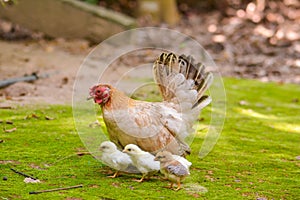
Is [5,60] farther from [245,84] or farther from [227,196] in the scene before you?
[227,196]

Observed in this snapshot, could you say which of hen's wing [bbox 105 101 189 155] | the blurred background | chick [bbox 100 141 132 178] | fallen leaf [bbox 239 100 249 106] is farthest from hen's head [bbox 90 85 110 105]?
fallen leaf [bbox 239 100 249 106]

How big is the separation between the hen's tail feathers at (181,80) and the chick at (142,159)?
0.67m

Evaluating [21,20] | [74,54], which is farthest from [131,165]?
[21,20]

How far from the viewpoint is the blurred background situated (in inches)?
330

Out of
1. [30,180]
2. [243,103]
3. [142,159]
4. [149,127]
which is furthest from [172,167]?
[243,103]

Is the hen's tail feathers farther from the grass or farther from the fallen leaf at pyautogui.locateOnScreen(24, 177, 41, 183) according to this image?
→ the fallen leaf at pyautogui.locateOnScreen(24, 177, 41, 183)

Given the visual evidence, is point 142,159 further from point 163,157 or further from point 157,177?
point 157,177

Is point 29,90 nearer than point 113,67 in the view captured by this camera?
Yes

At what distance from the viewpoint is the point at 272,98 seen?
26.4 feet

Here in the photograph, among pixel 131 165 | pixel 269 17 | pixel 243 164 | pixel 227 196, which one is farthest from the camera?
pixel 269 17

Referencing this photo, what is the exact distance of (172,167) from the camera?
3871mm

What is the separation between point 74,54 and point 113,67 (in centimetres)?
109

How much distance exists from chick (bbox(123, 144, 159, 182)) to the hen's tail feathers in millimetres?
673

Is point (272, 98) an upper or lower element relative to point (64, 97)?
upper
